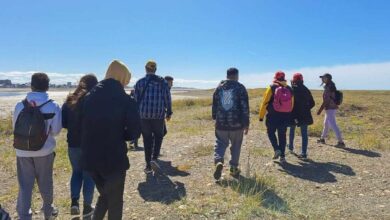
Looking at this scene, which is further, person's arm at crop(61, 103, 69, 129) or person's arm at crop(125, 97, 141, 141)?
person's arm at crop(61, 103, 69, 129)

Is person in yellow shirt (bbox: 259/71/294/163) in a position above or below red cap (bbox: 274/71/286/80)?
below

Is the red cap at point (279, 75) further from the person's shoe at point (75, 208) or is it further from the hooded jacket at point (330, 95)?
the person's shoe at point (75, 208)

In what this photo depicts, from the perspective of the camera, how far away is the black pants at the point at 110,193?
4.30m

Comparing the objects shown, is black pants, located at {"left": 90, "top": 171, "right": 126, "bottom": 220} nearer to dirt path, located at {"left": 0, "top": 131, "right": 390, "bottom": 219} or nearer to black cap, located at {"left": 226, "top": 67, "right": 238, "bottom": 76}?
dirt path, located at {"left": 0, "top": 131, "right": 390, "bottom": 219}

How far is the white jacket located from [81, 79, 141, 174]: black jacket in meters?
1.04

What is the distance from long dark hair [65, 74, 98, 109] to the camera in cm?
523

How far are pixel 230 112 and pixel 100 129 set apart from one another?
3.66 m

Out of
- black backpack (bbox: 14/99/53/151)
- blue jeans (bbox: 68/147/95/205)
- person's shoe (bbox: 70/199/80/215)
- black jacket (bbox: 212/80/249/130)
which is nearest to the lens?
black backpack (bbox: 14/99/53/151)

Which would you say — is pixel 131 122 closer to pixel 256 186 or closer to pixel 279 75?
pixel 256 186

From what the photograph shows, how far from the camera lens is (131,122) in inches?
167

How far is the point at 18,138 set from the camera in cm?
502

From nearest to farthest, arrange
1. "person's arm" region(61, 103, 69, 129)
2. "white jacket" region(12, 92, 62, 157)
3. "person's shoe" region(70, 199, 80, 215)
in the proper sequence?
"white jacket" region(12, 92, 62, 157) → "person's arm" region(61, 103, 69, 129) → "person's shoe" region(70, 199, 80, 215)

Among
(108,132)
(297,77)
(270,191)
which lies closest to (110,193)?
(108,132)

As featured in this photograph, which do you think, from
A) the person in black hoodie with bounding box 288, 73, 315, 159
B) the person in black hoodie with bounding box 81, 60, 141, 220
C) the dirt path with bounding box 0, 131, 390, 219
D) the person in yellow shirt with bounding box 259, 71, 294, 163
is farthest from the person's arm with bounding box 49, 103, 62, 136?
the person in black hoodie with bounding box 288, 73, 315, 159
